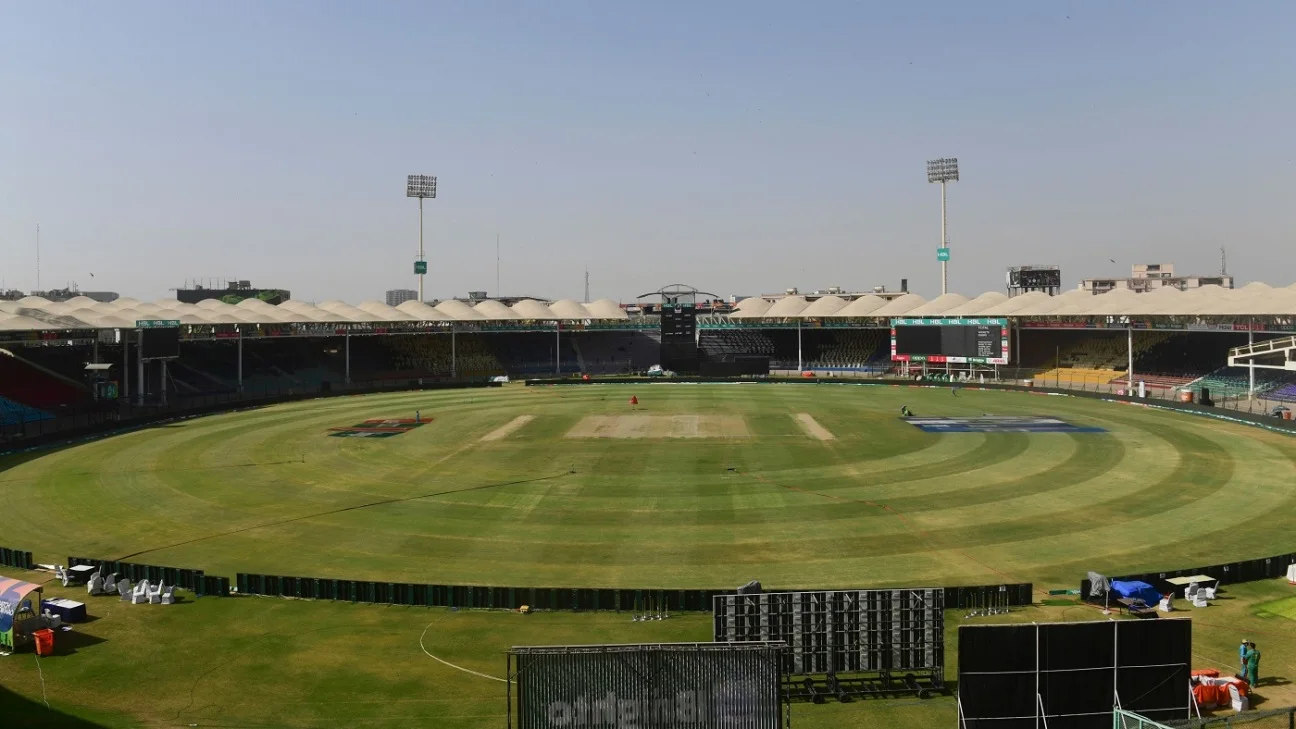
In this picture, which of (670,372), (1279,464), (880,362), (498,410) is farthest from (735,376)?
(1279,464)

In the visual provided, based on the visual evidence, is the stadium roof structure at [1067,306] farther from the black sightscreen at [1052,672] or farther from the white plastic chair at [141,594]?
the white plastic chair at [141,594]

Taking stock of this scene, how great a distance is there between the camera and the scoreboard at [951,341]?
97688 mm

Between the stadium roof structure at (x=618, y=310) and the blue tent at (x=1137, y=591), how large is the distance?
67449mm

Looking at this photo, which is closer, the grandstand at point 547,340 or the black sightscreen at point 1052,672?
the black sightscreen at point 1052,672

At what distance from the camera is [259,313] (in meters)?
109

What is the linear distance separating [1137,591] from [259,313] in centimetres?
10422

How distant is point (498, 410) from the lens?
80.4 m

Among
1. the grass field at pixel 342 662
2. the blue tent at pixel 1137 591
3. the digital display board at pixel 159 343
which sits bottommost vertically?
the grass field at pixel 342 662

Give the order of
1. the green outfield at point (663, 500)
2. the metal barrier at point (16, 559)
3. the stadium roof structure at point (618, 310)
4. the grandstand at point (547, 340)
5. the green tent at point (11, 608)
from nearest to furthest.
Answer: the green tent at point (11, 608) < the metal barrier at point (16, 559) < the green outfield at point (663, 500) < the grandstand at point (547, 340) < the stadium roof structure at point (618, 310)

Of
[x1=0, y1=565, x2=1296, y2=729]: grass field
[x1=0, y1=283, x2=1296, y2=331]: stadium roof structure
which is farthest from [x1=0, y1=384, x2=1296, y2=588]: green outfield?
[x1=0, y1=283, x2=1296, y2=331]: stadium roof structure

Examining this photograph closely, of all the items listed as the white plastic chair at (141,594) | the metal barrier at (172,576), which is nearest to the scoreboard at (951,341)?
the metal barrier at (172,576)

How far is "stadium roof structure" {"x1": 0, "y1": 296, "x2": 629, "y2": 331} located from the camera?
81000mm

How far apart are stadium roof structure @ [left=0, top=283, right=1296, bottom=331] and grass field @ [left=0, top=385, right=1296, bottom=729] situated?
22.9m

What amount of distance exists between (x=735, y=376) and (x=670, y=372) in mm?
9560
